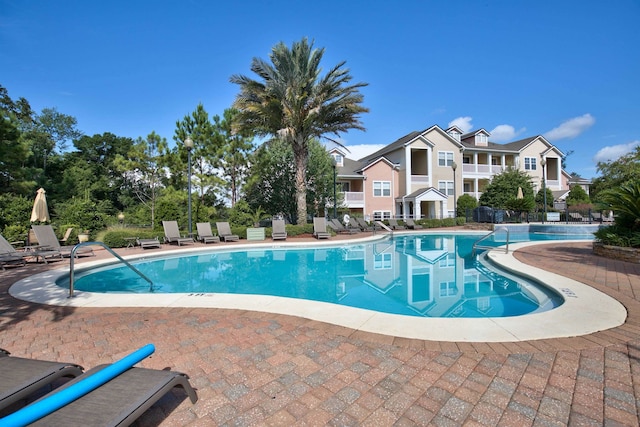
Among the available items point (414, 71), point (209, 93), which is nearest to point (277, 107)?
point (209, 93)

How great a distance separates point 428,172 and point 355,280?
27.0 m

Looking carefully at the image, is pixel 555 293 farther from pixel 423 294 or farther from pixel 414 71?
pixel 414 71

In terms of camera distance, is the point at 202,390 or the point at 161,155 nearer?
the point at 202,390

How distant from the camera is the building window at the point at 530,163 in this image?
36.4 m

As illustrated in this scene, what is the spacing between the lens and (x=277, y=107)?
18297mm

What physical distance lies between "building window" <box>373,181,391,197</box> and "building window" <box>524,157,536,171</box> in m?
18.0

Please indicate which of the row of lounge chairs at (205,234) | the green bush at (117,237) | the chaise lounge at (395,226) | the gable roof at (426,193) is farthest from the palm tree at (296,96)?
the gable roof at (426,193)

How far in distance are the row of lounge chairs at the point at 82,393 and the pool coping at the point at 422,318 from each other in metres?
2.45

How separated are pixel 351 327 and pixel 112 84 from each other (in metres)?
24.0

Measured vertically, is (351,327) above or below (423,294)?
above

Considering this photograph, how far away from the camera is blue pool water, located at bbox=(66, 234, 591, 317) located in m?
6.14

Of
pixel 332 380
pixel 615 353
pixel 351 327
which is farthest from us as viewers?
pixel 351 327

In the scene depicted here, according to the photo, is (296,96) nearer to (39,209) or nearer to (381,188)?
(39,209)

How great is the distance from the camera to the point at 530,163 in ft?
120
